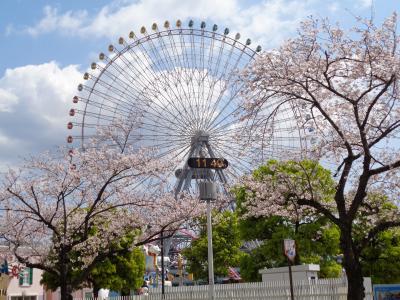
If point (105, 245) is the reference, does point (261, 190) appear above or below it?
above

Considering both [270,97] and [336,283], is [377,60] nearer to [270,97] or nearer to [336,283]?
[270,97]

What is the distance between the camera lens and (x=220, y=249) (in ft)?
144

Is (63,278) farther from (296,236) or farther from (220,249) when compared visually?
(220,249)

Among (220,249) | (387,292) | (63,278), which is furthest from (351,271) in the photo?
(220,249)

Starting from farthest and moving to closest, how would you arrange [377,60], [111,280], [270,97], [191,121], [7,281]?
[191,121], [7,281], [111,280], [270,97], [377,60]

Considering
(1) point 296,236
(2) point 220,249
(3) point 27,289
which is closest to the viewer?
(1) point 296,236

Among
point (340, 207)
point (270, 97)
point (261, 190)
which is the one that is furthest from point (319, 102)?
point (261, 190)

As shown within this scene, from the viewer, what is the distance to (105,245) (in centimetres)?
2073

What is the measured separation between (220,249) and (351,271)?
32.1 metres

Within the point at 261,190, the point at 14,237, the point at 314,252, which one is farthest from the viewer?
the point at 314,252

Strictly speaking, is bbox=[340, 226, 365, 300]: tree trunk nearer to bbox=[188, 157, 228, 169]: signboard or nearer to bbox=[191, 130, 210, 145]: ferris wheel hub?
bbox=[188, 157, 228, 169]: signboard

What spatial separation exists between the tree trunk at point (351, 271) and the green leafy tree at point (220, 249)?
30760 millimetres

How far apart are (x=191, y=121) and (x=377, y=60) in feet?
111

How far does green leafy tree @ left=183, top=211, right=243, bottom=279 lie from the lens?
43750mm
